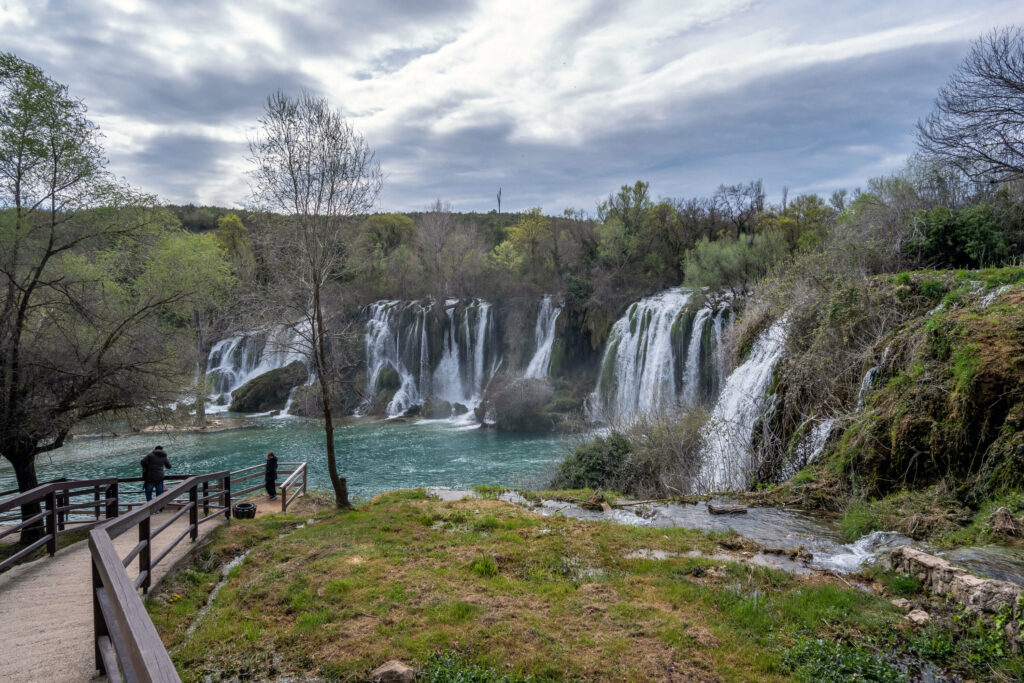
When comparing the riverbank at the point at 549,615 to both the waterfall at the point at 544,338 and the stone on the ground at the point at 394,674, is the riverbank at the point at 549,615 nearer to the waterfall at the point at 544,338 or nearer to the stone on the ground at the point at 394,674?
the stone on the ground at the point at 394,674

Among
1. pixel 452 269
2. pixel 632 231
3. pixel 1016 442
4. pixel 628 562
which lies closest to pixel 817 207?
pixel 632 231

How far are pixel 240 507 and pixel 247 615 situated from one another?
19.2 ft

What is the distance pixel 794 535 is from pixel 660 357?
696 inches

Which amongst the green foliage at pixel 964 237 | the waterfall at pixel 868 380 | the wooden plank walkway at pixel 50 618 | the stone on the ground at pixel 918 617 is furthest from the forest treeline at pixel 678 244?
the stone on the ground at pixel 918 617

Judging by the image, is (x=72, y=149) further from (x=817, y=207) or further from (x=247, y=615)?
(x=817, y=207)

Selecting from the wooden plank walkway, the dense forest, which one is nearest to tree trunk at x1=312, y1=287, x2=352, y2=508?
the dense forest

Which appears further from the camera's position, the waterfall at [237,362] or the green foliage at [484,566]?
the waterfall at [237,362]

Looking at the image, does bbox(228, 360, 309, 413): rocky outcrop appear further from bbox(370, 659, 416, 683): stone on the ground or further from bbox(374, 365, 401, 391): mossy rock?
bbox(370, 659, 416, 683): stone on the ground

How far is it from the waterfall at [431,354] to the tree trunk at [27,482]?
24378 millimetres

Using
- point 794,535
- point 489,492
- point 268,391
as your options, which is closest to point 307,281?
point 489,492

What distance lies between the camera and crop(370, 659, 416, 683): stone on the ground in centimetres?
466

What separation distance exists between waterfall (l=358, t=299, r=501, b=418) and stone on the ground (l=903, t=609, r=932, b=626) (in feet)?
100

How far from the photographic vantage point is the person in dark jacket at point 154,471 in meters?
11.8

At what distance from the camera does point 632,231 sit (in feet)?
140
